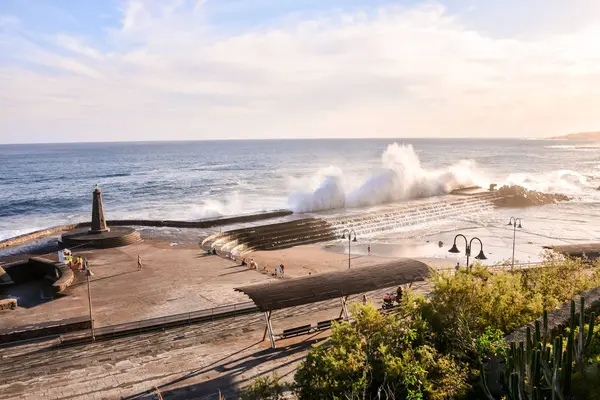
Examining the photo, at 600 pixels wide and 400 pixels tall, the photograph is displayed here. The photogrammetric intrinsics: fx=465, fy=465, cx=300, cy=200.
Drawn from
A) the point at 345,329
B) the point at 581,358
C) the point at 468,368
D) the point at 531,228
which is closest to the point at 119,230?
the point at 345,329

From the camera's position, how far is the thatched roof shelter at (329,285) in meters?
17.0

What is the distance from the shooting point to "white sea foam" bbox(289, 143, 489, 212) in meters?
58.0

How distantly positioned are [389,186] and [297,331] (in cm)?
4960

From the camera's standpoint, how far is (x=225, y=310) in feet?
69.7

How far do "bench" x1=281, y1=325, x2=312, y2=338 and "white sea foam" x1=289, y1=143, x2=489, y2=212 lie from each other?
35439 mm

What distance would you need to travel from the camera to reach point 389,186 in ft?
217

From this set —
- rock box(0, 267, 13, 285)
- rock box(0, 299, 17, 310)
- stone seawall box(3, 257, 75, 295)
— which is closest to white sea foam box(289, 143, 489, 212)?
stone seawall box(3, 257, 75, 295)

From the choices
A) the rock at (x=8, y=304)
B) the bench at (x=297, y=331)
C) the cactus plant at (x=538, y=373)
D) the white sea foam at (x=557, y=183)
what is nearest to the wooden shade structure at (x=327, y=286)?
the bench at (x=297, y=331)

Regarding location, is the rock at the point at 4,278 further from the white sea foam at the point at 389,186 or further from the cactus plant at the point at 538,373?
the white sea foam at the point at 389,186

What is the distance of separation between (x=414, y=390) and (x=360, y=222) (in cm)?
3858

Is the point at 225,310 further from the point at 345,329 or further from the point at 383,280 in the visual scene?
the point at 345,329

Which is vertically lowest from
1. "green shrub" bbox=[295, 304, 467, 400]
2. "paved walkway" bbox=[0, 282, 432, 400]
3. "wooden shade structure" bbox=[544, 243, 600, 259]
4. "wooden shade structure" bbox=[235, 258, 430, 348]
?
"wooden shade structure" bbox=[544, 243, 600, 259]

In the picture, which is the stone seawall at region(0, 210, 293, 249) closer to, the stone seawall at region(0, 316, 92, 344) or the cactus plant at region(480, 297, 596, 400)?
the stone seawall at region(0, 316, 92, 344)

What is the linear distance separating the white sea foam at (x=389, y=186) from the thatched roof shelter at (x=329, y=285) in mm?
34691
